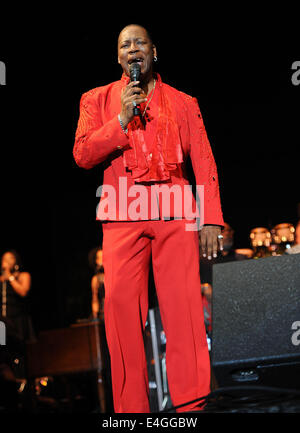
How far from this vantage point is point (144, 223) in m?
2.14

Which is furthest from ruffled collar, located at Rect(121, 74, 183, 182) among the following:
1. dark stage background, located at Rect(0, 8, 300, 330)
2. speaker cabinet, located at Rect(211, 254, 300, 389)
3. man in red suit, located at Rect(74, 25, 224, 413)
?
dark stage background, located at Rect(0, 8, 300, 330)

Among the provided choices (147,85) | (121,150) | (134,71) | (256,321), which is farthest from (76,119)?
(256,321)

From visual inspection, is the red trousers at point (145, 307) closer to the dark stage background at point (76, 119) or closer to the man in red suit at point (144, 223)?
the man in red suit at point (144, 223)

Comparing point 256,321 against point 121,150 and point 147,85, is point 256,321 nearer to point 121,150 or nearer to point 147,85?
point 121,150

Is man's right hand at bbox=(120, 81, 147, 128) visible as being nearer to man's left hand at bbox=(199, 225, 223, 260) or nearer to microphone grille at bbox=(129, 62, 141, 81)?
microphone grille at bbox=(129, 62, 141, 81)

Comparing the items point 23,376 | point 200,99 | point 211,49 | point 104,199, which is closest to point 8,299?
point 23,376

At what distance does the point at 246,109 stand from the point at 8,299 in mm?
3187

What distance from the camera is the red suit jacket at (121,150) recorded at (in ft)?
6.89

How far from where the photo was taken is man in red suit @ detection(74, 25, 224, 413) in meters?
2.06

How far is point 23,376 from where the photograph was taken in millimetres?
5121

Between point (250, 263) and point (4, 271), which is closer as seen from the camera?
point (250, 263)

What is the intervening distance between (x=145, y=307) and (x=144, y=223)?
0.30 metres
